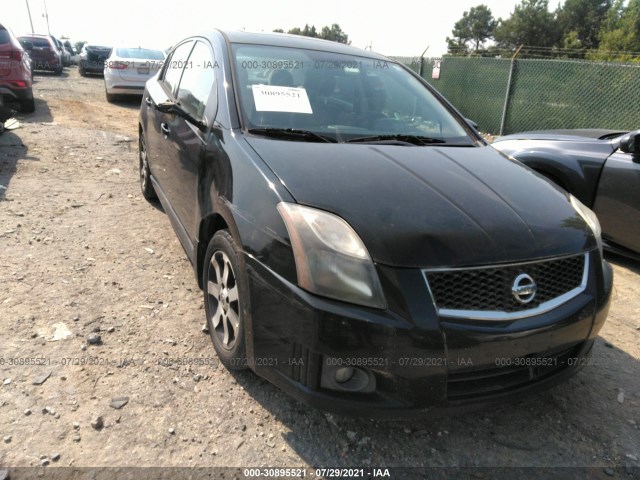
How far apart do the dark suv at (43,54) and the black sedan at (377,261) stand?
19.0m

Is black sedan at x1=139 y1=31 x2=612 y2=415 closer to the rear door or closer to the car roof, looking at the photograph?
the car roof

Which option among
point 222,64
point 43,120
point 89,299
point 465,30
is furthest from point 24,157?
point 465,30

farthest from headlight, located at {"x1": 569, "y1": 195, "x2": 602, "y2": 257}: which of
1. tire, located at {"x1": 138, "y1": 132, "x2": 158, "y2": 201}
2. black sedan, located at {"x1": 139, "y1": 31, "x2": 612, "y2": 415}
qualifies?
tire, located at {"x1": 138, "y1": 132, "x2": 158, "y2": 201}

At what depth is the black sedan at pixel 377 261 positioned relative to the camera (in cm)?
188

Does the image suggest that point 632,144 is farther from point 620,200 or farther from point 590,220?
point 590,220

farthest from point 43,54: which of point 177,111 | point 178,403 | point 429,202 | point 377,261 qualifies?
point 377,261

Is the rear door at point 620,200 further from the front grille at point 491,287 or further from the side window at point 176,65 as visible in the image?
the side window at point 176,65

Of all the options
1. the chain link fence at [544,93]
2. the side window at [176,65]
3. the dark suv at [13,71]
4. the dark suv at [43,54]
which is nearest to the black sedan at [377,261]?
the side window at [176,65]

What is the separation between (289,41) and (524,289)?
2.46 m

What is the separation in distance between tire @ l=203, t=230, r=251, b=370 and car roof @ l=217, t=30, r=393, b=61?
1.54m

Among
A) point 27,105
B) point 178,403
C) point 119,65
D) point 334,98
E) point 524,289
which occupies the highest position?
point 334,98

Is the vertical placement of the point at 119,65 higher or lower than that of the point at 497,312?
higher

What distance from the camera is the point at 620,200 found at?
13.2ft

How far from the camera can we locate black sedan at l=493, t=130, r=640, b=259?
13.0 feet
